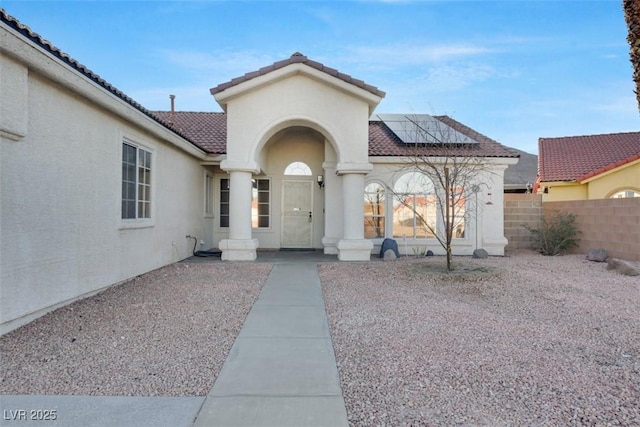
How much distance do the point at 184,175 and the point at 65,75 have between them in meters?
5.97

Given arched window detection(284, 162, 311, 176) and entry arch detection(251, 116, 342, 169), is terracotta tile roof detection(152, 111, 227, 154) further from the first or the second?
arched window detection(284, 162, 311, 176)

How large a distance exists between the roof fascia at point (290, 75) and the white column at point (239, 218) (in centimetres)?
229

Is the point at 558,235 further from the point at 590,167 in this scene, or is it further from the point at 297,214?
the point at 297,214

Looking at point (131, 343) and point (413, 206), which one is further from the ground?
point (413, 206)

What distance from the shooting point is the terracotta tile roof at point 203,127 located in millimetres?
13728

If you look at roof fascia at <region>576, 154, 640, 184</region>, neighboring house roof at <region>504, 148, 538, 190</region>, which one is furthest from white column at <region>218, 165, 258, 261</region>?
neighboring house roof at <region>504, 148, 538, 190</region>

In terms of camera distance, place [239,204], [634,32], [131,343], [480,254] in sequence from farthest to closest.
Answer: [480,254], [239,204], [131,343], [634,32]

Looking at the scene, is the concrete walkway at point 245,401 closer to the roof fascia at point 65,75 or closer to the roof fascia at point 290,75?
the roof fascia at point 65,75

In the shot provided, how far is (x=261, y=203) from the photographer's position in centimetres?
1467

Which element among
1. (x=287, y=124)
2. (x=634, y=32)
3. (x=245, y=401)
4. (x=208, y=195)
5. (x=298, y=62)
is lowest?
(x=245, y=401)

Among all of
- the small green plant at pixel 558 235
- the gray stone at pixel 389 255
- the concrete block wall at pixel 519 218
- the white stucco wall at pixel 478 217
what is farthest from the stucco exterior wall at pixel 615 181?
the gray stone at pixel 389 255

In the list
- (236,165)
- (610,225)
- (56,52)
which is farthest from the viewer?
(610,225)

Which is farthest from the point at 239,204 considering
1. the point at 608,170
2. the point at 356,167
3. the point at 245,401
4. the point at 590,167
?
the point at 590,167

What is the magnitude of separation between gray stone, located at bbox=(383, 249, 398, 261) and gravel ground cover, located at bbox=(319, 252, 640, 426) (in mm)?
3097
